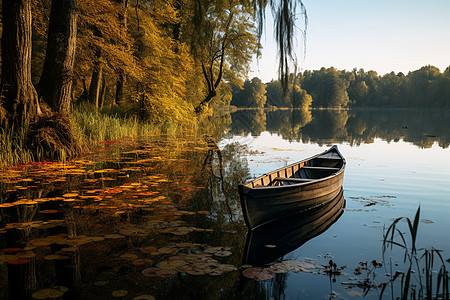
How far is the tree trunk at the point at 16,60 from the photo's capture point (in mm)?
8258

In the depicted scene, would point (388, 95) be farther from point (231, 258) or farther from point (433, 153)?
point (231, 258)

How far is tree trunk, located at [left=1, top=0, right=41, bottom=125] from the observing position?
826 cm

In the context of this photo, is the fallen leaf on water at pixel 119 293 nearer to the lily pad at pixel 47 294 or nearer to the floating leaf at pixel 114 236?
the lily pad at pixel 47 294

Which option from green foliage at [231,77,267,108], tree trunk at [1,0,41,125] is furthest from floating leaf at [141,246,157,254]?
green foliage at [231,77,267,108]

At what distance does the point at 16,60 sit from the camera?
8.48 meters

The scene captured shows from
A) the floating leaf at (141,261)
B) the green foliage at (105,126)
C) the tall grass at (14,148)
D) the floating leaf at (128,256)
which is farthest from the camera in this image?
the green foliage at (105,126)

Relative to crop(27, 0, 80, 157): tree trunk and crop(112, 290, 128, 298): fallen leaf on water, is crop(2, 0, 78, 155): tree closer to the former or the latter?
crop(27, 0, 80, 157): tree trunk

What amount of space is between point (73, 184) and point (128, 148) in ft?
20.0

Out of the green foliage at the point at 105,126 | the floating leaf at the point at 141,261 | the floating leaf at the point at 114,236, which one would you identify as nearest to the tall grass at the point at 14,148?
the green foliage at the point at 105,126

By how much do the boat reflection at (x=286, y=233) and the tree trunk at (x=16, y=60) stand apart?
726 centimetres

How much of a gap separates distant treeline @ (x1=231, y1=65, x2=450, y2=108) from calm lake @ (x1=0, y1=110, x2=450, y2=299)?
3444 inches

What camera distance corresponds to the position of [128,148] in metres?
13.1

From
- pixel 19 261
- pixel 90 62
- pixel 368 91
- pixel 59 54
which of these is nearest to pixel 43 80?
pixel 59 54

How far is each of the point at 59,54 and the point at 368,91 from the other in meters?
137
